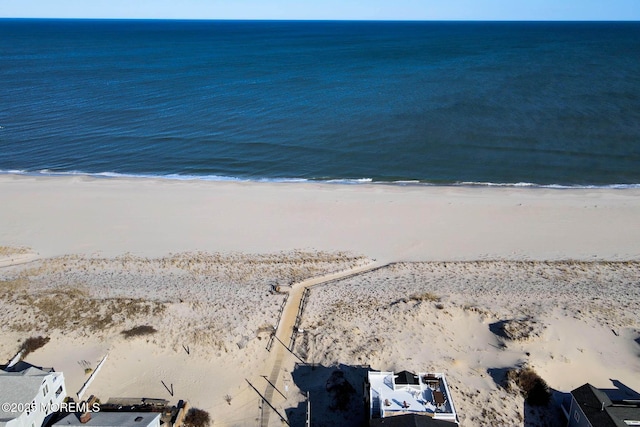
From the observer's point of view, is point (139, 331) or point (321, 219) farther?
point (321, 219)

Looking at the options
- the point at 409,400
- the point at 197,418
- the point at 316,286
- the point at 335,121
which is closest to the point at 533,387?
the point at 409,400

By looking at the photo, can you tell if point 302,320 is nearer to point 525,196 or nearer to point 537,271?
point 537,271

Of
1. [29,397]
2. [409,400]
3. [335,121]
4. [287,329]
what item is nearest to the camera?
[29,397]

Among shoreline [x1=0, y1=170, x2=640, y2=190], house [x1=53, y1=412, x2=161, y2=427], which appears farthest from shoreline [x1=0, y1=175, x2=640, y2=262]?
house [x1=53, y1=412, x2=161, y2=427]

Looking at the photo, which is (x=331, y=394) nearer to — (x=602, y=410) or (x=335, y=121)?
(x=602, y=410)

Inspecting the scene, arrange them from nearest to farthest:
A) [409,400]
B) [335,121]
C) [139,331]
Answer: [409,400] < [139,331] < [335,121]

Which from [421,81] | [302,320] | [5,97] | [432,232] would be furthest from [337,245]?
[5,97]
